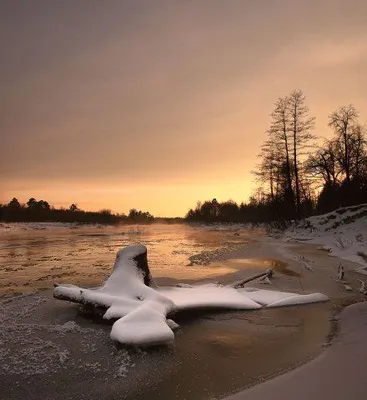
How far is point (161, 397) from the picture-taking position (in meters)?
3.60

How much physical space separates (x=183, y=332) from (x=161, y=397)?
2.08 metres

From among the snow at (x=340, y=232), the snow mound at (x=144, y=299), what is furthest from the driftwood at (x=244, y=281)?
the snow at (x=340, y=232)

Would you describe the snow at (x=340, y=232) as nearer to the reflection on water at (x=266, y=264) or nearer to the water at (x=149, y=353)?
the reflection on water at (x=266, y=264)

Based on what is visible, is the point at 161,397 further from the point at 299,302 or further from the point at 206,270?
the point at 206,270

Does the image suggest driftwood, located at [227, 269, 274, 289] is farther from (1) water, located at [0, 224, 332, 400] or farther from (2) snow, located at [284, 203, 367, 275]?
(2) snow, located at [284, 203, 367, 275]

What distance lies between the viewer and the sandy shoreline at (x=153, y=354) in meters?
3.79

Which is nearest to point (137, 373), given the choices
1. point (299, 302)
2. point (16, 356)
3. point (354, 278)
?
point (16, 356)

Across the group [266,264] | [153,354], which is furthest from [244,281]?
[153,354]

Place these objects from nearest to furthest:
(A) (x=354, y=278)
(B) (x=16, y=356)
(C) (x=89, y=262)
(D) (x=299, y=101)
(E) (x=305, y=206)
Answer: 1. (B) (x=16, y=356)
2. (A) (x=354, y=278)
3. (C) (x=89, y=262)
4. (D) (x=299, y=101)
5. (E) (x=305, y=206)

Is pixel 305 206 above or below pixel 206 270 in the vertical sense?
above

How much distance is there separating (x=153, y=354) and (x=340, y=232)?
19.6 meters

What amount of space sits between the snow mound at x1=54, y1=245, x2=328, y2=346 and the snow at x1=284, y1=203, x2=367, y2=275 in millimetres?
6751

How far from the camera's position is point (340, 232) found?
71.3 ft

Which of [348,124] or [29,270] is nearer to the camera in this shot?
[29,270]
